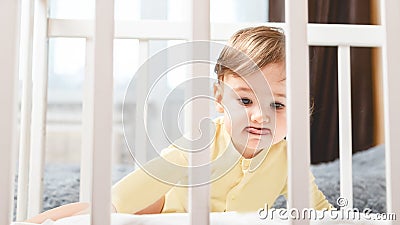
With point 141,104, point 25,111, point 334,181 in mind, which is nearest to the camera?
point 25,111

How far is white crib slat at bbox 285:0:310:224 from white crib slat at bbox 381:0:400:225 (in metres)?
0.10

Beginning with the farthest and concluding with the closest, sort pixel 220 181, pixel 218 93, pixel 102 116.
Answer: pixel 220 181, pixel 218 93, pixel 102 116

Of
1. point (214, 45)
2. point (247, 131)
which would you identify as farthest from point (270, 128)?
point (214, 45)

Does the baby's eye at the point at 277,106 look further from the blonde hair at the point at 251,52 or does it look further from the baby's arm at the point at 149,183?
the baby's arm at the point at 149,183

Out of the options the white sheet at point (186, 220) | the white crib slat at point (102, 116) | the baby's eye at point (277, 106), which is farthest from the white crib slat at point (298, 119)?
the baby's eye at point (277, 106)

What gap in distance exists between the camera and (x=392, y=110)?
0.66 metres

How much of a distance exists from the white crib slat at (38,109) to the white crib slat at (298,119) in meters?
0.63

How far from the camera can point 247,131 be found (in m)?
0.89

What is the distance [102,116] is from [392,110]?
331 millimetres

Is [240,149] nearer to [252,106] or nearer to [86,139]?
[252,106]

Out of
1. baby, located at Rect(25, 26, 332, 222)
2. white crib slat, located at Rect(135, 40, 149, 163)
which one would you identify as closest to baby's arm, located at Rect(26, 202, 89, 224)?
baby, located at Rect(25, 26, 332, 222)

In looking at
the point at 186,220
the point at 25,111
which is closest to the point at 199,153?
the point at 186,220

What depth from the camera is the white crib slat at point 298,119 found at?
2.11 ft

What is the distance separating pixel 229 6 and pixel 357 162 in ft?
1.73
